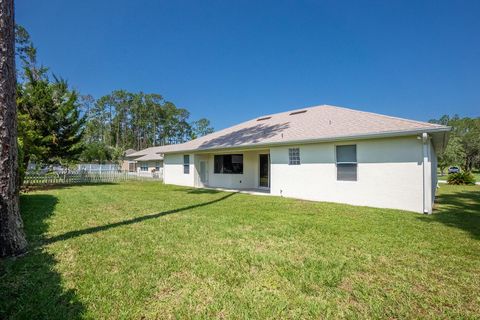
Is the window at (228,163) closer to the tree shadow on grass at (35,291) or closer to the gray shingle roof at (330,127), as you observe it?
the gray shingle roof at (330,127)

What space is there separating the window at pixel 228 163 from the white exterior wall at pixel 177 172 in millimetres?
1970

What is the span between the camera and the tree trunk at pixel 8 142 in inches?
152

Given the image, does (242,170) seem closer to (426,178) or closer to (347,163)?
(347,163)

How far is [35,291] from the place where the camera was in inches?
111

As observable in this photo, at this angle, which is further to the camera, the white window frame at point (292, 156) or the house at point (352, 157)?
the white window frame at point (292, 156)

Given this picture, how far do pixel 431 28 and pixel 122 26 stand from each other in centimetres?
1738

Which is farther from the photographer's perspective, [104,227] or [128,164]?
[128,164]

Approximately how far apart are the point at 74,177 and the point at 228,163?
13255 millimetres

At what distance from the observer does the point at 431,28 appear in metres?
12.9

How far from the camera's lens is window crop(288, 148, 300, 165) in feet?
35.6

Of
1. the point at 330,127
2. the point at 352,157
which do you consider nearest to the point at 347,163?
the point at 352,157

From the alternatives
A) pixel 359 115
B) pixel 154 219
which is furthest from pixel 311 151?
pixel 154 219

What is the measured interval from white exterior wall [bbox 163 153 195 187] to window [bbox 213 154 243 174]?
6.46ft

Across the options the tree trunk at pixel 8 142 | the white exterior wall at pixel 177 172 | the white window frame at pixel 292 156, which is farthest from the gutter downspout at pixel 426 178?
the white exterior wall at pixel 177 172
